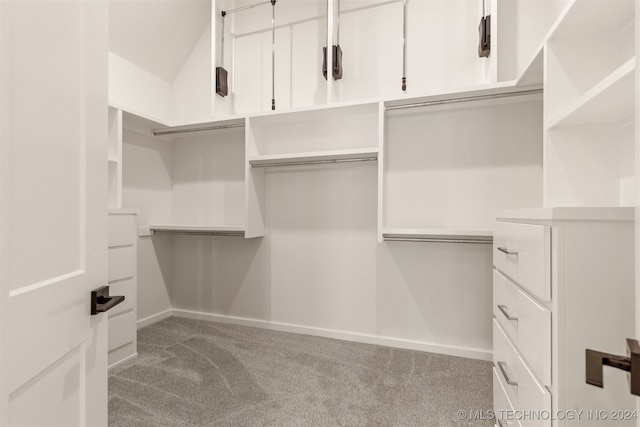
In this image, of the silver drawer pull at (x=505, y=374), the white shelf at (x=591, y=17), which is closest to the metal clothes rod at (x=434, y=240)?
the silver drawer pull at (x=505, y=374)

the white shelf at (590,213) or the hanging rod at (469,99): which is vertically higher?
the hanging rod at (469,99)

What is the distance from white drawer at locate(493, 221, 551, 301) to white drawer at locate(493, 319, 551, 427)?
0.84ft

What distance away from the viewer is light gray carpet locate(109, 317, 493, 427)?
1484 mm

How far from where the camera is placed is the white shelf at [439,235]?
72.1 inches

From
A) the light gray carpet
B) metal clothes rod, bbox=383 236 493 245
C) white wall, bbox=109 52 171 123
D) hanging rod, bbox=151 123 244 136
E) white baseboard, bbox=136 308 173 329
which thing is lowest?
the light gray carpet

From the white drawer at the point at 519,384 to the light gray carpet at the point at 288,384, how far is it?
44cm

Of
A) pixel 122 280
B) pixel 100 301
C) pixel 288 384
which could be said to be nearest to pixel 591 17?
pixel 100 301

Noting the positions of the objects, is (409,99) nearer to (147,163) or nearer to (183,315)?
(147,163)

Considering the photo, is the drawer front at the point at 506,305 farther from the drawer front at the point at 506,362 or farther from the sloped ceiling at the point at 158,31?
the sloped ceiling at the point at 158,31

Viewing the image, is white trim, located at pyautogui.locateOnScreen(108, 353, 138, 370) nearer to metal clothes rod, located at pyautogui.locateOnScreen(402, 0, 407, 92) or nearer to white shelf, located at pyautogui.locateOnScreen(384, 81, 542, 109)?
white shelf, located at pyautogui.locateOnScreen(384, 81, 542, 109)

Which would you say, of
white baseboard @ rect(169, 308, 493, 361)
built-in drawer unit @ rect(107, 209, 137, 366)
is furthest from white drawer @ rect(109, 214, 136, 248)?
white baseboard @ rect(169, 308, 493, 361)

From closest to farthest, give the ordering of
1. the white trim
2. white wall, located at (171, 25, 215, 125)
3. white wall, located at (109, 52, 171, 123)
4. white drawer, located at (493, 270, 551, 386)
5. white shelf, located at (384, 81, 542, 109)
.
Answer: white drawer, located at (493, 270, 551, 386) → white shelf, located at (384, 81, 542, 109) → the white trim → white wall, located at (109, 52, 171, 123) → white wall, located at (171, 25, 215, 125)

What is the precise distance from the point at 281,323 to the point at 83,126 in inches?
86.0

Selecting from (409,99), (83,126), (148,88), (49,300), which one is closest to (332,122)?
(409,99)
